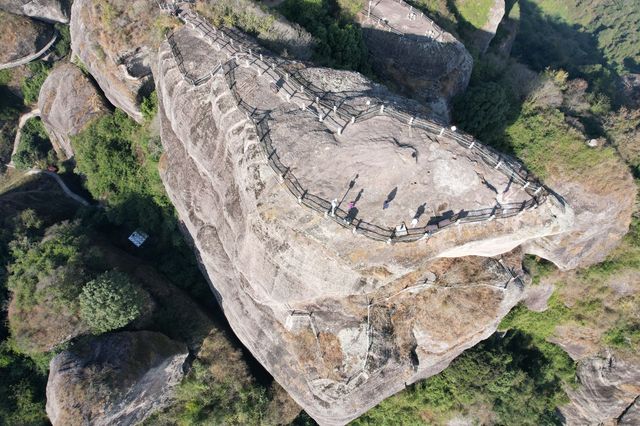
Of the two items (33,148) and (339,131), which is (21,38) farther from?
(339,131)

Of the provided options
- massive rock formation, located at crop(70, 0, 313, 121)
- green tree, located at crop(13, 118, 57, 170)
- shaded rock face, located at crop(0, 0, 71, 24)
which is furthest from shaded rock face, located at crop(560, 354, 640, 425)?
shaded rock face, located at crop(0, 0, 71, 24)

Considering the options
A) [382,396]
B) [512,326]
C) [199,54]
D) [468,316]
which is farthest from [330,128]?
[512,326]

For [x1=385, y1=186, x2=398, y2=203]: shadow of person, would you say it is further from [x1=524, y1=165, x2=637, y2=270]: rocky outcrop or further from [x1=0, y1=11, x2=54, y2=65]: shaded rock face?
[x1=0, y1=11, x2=54, y2=65]: shaded rock face

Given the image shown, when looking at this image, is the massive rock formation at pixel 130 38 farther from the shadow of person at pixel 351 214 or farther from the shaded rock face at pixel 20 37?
the shadow of person at pixel 351 214

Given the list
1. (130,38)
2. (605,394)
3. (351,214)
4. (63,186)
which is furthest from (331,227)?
(63,186)

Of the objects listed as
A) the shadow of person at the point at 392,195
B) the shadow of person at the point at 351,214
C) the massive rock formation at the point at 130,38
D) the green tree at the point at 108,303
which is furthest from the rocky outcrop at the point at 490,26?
the green tree at the point at 108,303
